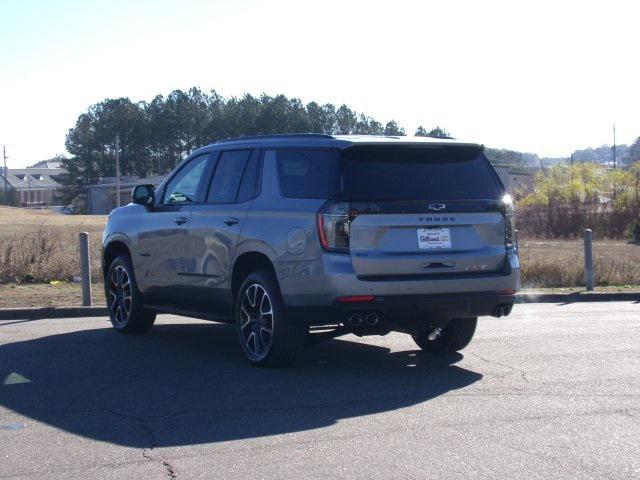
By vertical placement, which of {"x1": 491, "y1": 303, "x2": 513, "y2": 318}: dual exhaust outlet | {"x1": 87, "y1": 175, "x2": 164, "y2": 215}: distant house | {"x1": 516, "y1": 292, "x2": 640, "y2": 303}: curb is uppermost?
{"x1": 87, "y1": 175, "x2": 164, "y2": 215}: distant house

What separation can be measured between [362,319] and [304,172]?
1438 mm

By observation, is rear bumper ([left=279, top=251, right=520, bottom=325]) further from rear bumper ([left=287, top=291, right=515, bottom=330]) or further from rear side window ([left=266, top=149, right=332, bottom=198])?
rear side window ([left=266, top=149, right=332, bottom=198])

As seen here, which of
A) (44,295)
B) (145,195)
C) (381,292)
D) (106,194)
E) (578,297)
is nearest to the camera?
(381,292)

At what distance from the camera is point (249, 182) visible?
966 centimetres

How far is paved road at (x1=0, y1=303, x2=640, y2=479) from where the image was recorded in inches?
240

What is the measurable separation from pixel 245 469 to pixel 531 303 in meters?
10.5

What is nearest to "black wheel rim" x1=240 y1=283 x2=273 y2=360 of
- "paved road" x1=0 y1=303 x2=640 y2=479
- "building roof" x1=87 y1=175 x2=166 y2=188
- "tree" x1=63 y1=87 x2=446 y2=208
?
"paved road" x1=0 y1=303 x2=640 y2=479

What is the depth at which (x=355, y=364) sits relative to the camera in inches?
376

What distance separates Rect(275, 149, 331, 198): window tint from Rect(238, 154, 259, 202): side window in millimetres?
333

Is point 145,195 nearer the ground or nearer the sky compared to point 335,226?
nearer the sky

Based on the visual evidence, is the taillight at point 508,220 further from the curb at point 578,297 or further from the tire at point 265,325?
the curb at point 578,297

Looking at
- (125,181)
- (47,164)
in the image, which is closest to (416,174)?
(125,181)

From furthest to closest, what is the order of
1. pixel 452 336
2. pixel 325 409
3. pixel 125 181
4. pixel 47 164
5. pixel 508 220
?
pixel 47 164 < pixel 125 181 < pixel 452 336 < pixel 508 220 < pixel 325 409

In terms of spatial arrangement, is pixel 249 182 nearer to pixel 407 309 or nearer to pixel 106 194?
pixel 407 309
